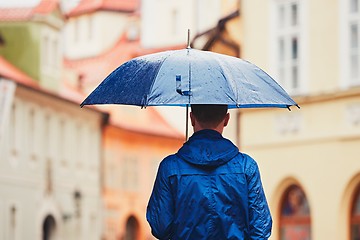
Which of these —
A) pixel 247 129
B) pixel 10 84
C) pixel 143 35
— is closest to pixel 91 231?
pixel 10 84

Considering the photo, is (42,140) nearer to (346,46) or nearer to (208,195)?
(346,46)

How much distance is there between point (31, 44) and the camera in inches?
2094

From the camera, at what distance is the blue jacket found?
6.53 metres

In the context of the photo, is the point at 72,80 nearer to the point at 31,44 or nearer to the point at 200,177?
the point at 31,44

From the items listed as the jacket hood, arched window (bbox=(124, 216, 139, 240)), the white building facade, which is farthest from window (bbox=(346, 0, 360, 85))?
arched window (bbox=(124, 216, 139, 240))

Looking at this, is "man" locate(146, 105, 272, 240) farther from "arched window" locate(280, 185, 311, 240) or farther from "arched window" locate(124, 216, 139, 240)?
"arched window" locate(124, 216, 139, 240)

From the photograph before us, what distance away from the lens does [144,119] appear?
64.4 metres

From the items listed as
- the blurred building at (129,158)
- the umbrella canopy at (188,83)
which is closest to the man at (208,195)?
the umbrella canopy at (188,83)

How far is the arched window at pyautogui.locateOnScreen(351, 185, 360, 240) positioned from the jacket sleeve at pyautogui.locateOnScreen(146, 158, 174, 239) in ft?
53.4

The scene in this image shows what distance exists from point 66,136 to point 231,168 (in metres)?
47.5

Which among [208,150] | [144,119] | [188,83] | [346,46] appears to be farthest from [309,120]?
[144,119]

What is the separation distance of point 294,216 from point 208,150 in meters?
17.7

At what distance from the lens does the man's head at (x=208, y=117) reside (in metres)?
6.71

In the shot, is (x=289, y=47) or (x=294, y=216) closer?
(x=294, y=216)
